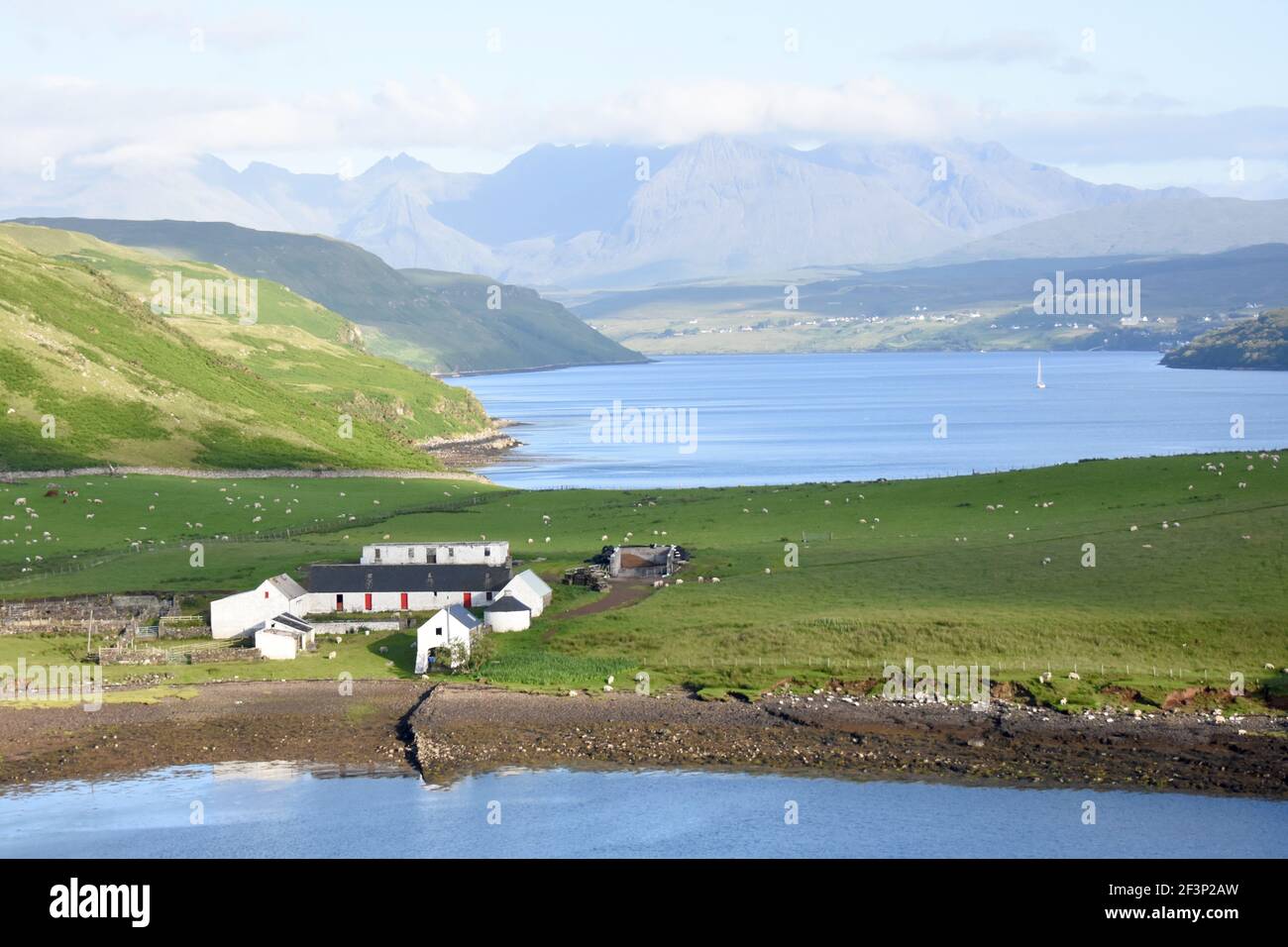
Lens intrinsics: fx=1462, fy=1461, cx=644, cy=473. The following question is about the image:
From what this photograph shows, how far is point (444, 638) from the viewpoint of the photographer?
69.1 meters

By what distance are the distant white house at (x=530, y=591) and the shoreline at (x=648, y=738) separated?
9884mm

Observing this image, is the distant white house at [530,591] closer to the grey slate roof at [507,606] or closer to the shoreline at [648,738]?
the grey slate roof at [507,606]

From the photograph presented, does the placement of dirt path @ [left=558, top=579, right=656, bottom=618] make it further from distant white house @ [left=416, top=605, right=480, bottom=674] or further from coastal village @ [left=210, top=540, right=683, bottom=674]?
distant white house @ [left=416, top=605, right=480, bottom=674]

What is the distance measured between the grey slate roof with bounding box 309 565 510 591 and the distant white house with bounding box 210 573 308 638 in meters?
3.22

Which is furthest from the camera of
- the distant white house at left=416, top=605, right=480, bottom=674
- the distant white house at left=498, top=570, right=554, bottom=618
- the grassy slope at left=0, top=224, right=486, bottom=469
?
the grassy slope at left=0, top=224, right=486, bottom=469

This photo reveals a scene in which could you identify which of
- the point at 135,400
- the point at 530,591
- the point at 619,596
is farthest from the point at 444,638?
the point at 135,400

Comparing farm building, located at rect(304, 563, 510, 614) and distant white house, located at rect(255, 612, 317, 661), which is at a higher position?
farm building, located at rect(304, 563, 510, 614)

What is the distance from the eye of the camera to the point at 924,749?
55.3 meters

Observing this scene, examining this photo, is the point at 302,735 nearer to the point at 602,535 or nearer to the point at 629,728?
the point at 629,728

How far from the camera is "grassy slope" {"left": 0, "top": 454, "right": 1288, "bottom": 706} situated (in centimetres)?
6488

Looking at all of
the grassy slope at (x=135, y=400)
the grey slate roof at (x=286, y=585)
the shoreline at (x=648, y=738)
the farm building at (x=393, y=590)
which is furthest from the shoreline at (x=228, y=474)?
the shoreline at (x=648, y=738)

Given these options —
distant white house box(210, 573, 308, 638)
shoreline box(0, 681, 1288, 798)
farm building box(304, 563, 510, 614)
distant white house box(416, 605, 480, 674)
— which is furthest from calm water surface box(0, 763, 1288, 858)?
farm building box(304, 563, 510, 614)

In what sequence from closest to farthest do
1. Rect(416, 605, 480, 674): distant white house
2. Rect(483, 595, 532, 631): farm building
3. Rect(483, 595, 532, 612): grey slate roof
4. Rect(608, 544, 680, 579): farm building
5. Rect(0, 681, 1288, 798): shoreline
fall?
Rect(0, 681, 1288, 798): shoreline, Rect(416, 605, 480, 674): distant white house, Rect(483, 595, 532, 631): farm building, Rect(483, 595, 532, 612): grey slate roof, Rect(608, 544, 680, 579): farm building
